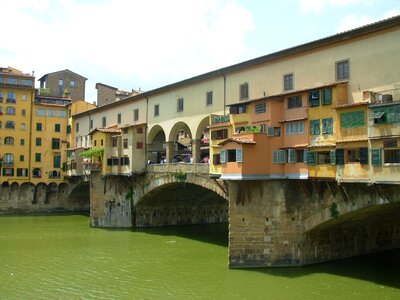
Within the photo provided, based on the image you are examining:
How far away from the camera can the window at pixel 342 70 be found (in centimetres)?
2565

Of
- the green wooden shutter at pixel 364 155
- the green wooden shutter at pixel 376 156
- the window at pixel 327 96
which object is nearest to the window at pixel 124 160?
the window at pixel 327 96

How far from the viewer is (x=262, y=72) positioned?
31172mm

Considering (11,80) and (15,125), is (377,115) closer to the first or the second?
(15,125)

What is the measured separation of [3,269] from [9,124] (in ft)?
137

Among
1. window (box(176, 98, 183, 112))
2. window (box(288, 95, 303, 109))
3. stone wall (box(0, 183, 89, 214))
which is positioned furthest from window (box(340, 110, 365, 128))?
stone wall (box(0, 183, 89, 214))

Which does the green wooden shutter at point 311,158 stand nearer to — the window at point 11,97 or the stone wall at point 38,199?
the stone wall at point 38,199

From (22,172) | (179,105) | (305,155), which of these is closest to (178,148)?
(179,105)

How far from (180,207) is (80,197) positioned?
79.6 ft

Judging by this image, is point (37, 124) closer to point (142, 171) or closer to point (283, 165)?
point (142, 171)

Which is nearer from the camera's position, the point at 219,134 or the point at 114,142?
the point at 219,134

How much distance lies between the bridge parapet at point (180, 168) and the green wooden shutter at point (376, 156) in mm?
15392

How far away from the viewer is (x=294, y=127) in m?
27.1

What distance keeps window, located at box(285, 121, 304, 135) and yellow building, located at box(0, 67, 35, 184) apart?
49.4 metres

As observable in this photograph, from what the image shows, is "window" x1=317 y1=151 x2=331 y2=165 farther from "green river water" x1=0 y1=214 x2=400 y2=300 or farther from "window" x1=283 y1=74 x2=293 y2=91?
"green river water" x1=0 y1=214 x2=400 y2=300
